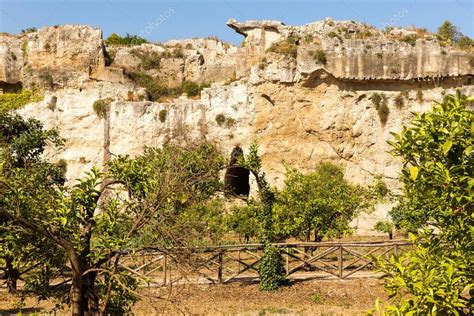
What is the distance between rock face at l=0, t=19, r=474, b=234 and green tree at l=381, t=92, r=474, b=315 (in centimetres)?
2276

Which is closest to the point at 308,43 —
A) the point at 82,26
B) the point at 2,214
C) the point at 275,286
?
the point at 82,26

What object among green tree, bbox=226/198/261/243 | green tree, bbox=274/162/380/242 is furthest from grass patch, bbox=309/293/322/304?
green tree, bbox=226/198/261/243

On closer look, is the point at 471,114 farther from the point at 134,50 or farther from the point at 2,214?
the point at 134,50

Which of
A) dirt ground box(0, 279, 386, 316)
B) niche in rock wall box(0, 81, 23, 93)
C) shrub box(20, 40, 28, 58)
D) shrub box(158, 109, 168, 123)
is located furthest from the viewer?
shrub box(20, 40, 28, 58)

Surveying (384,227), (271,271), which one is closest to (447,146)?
(271,271)

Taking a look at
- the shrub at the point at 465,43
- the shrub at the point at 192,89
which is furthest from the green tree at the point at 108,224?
the shrub at the point at 192,89

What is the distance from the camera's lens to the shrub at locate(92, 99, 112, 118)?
2992 centimetres

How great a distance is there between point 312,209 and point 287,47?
12.4 meters

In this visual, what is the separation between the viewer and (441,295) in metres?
5.52

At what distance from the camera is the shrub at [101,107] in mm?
29922

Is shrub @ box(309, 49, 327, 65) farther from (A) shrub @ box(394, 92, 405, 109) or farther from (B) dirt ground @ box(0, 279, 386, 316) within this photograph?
(B) dirt ground @ box(0, 279, 386, 316)

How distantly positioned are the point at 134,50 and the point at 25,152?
20.1 m

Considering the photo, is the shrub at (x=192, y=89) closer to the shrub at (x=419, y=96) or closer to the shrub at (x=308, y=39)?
the shrub at (x=308, y=39)

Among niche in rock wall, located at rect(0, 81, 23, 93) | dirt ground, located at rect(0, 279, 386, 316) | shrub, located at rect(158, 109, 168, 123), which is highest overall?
niche in rock wall, located at rect(0, 81, 23, 93)
